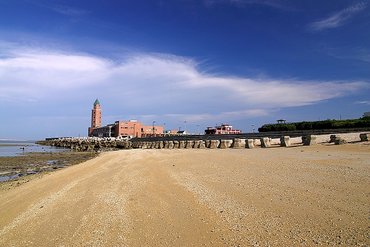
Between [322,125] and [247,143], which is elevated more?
[322,125]

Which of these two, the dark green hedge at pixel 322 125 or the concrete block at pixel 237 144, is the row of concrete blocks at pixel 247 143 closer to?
the concrete block at pixel 237 144

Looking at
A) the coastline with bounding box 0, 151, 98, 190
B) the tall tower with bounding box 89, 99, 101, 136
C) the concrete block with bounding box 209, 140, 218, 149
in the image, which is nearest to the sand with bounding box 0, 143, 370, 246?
the coastline with bounding box 0, 151, 98, 190

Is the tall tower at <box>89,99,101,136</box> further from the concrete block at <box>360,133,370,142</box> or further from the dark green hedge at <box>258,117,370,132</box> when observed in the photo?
the concrete block at <box>360,133,370,142</box>

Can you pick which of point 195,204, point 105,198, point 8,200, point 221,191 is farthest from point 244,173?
point 8,200

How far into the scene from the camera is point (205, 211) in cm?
743

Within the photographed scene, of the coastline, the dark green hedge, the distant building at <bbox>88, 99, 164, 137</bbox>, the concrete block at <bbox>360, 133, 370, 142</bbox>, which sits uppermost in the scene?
the distant building at <bbox>88, 99, 164, 137</bbox>

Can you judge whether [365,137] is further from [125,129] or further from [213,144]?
[125,129]

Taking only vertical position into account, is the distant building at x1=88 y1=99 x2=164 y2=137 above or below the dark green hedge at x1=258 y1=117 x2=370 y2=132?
above

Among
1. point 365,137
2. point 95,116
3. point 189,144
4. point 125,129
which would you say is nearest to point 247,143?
point 365,137

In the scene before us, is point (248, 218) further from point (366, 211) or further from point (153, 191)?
point (153, 191)

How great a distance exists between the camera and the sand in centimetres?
582

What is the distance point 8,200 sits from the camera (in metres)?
11.3

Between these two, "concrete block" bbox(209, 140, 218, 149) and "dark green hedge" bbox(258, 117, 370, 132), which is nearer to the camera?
"concrete block" bbox(209, 140, 218, 149)

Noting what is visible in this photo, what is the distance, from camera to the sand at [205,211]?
229 inches
